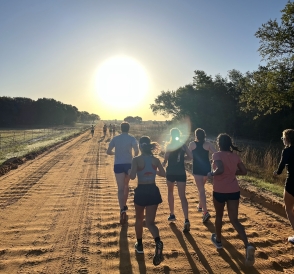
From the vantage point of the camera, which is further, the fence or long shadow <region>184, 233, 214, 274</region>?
the fence

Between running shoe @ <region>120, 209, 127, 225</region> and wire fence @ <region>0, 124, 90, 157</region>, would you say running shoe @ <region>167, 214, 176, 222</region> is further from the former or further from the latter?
wire fence @ <region>0, 124, 90, 157</region>

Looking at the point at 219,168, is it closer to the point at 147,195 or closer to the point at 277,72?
the point at 147,195

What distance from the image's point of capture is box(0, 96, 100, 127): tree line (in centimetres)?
8588

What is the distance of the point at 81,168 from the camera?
1284 cm

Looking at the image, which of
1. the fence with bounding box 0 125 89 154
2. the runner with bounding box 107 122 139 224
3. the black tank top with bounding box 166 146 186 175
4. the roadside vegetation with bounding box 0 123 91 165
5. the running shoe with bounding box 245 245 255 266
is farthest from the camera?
the fence with bounding box 0 125 89 154

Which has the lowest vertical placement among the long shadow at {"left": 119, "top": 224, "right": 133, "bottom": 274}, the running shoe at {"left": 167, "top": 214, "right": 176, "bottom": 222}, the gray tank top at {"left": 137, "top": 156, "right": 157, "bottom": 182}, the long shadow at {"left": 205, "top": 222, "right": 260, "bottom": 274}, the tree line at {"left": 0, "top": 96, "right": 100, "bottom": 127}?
the long shadow at {"left": 119, "top": 224, "right": 133, "bottom": 274}

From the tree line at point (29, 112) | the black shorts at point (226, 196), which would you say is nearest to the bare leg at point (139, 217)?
the black shorts at point (226, 196)

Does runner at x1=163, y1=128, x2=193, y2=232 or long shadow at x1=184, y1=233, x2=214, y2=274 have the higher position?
runner at x1=163, y1=128, x2=193, y2=232

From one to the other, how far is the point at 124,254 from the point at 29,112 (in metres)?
97.7

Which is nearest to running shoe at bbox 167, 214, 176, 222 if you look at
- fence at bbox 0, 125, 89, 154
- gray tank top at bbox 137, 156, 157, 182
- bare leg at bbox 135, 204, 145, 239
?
bare leg at bbox 135, 204, 145, 239

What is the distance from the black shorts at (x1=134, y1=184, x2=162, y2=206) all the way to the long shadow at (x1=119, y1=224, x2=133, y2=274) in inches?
36.8

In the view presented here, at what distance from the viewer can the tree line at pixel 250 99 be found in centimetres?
2105

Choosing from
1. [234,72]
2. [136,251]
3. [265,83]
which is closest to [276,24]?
[265,83]

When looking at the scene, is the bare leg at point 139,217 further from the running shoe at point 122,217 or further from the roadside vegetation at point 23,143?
the roadside vegetation at point 23,143
